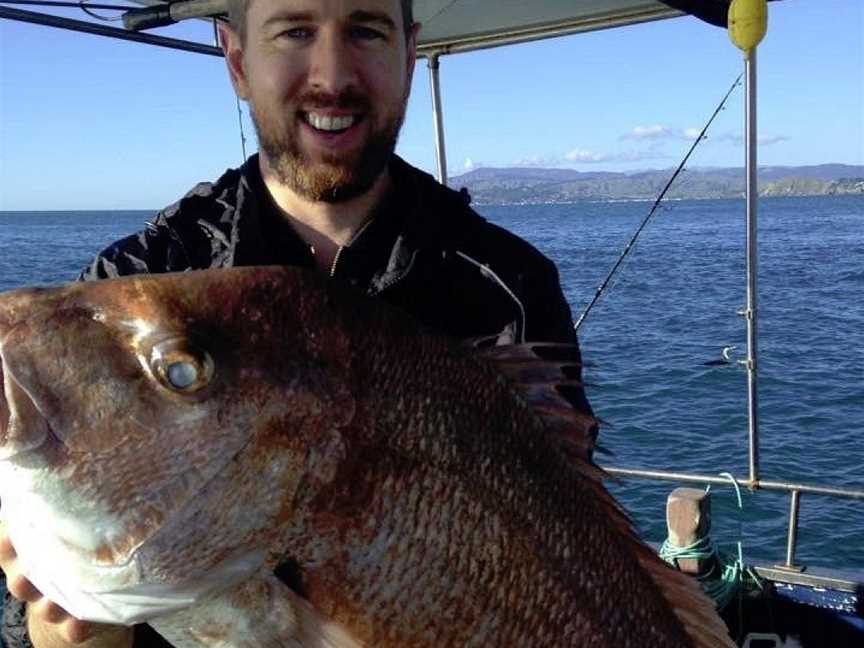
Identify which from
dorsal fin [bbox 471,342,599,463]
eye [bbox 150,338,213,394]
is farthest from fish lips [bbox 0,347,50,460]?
dorsal fin [bbox 471,342,599,463]

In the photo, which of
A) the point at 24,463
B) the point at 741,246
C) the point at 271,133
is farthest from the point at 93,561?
the point at 741,246

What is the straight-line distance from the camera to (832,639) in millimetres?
4543

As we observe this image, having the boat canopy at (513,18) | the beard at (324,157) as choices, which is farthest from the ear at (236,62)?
the boat canopy at (513,18)

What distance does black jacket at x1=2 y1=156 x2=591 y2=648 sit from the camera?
2.47 m

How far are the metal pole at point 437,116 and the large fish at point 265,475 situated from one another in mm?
4449

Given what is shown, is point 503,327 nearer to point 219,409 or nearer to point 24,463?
point 219,409

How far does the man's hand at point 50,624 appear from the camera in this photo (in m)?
1.65

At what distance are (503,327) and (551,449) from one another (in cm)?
76

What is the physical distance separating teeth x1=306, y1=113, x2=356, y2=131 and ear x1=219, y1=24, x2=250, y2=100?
0.84ft

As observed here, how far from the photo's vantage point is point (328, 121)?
235 cm

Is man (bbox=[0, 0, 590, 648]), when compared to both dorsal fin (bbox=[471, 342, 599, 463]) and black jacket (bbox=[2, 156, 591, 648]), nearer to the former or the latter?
black jacket (bbox=[2, 156, 591, 648])

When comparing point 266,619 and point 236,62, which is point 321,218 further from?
point 266,619

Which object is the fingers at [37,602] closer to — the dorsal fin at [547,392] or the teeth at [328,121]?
the dorsal fin at [547,392]

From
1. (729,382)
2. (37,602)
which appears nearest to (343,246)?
(37,602)
